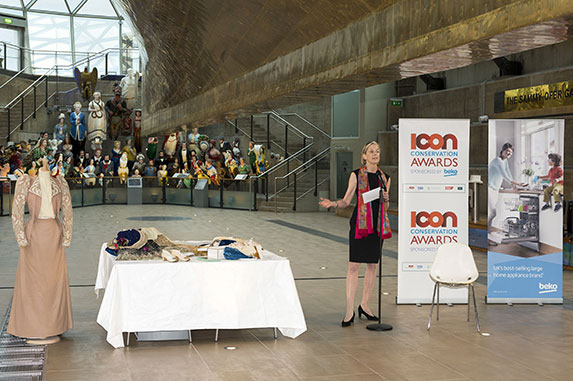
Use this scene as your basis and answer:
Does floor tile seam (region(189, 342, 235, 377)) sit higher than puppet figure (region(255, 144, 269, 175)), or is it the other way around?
puppet figure (region(255, 144, 269, 175))

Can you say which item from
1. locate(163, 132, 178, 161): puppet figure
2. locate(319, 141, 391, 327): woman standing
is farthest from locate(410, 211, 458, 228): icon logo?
locate(163, 132, 178, 161): puppet figure

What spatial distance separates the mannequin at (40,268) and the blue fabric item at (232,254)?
4.09 ft

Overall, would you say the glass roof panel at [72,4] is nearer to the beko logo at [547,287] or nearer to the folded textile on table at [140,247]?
the folded textile on table at [140,247]

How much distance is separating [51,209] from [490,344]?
349 cm

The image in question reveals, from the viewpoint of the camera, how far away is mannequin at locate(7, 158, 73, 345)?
17.4ft

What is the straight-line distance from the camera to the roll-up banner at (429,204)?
6941 mm

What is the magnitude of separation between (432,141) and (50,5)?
38060mm

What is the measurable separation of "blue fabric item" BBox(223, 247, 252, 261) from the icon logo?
7.25 ft

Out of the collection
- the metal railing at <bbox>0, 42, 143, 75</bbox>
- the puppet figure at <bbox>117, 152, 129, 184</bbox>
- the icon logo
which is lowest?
the icon logo

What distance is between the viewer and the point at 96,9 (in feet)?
135

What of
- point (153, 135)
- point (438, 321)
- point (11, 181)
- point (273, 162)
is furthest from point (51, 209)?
point (273, 162)

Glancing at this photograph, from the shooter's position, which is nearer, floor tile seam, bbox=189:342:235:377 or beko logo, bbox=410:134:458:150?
floor tile seam, bbox=189:342:235:377

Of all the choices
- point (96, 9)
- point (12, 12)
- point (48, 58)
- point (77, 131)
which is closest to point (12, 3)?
point (12, 12)

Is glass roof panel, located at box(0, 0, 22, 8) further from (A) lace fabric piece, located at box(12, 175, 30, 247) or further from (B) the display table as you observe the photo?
(B) the display table
